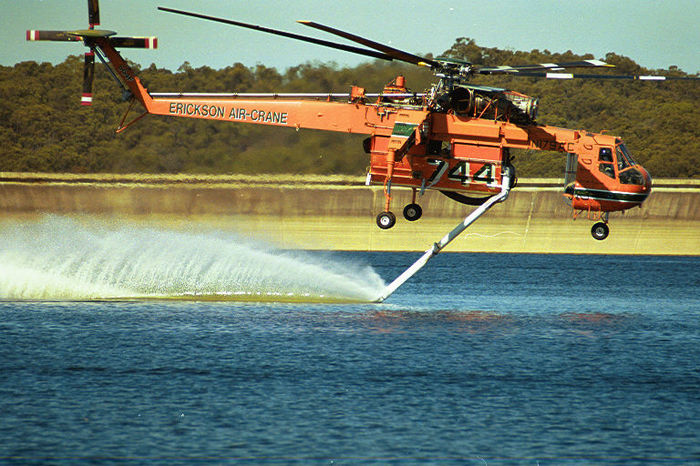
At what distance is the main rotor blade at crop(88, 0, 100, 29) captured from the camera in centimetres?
3350

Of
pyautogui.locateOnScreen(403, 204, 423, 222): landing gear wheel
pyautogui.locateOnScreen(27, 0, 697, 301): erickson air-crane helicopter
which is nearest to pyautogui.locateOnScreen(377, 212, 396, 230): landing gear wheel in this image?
pyautogui.locateOnScreen(27, 0, 697, 301): erickson air-crane helicopter

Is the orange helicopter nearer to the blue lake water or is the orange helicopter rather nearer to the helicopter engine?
the helicopter engine

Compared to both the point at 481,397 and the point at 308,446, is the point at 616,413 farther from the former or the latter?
the point at 308,446

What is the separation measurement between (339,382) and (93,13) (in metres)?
18.4

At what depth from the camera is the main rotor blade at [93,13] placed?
33500mm

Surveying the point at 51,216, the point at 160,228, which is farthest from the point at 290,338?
the point at 51,216

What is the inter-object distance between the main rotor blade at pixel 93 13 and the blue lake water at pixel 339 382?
10.7 meters

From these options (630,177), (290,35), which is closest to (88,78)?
(290,35)

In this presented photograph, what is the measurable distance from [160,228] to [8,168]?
15.4 m

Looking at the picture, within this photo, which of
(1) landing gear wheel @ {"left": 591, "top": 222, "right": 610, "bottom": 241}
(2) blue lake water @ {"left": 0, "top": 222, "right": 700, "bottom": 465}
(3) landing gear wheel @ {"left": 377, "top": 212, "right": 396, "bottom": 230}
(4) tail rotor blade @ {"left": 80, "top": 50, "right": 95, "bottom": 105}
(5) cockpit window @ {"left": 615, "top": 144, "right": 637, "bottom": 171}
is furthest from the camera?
(4) tail rotor blade @ {"left": 80, "top": 50, "right": 95, "bottom": 105}

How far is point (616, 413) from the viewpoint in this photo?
20672 mm

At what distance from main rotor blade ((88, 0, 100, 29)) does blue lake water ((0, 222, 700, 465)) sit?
35.2ft

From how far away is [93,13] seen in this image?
1326 inches

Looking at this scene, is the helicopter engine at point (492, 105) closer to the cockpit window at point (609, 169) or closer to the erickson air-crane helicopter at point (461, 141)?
the erickson air-crane helicopter at point (461, 141)
